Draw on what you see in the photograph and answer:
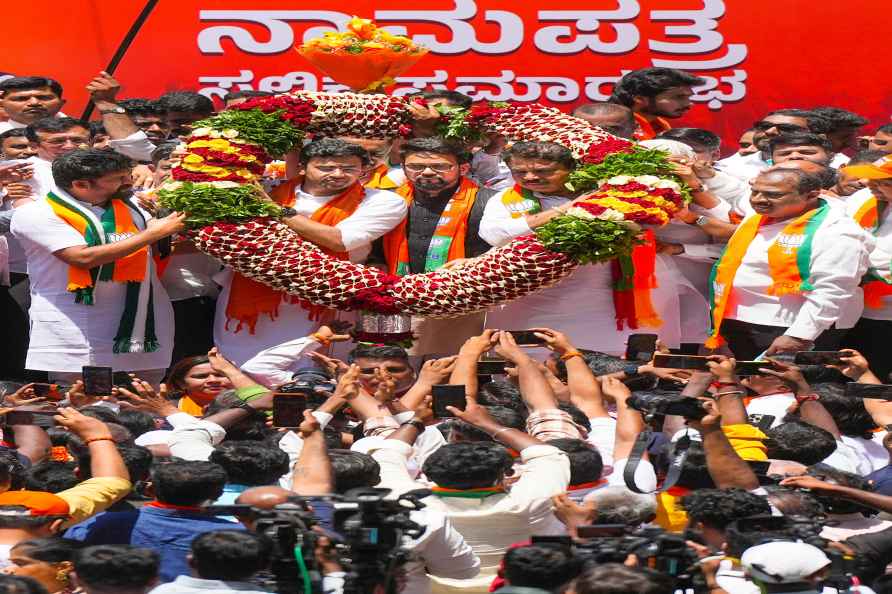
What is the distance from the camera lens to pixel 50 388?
6660mm

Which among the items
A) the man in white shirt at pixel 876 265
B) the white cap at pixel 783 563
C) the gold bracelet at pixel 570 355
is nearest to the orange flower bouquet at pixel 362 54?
the man in white shirt at pixel 876 265

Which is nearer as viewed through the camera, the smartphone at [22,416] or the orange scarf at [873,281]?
the smartphone at [22,416]

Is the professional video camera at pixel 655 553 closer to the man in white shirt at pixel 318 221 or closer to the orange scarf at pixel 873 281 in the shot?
the man in white shirt at pixel 318 221

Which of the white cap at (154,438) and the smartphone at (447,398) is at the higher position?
the smartphone at (447,398)

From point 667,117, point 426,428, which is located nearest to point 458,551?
point 426,428

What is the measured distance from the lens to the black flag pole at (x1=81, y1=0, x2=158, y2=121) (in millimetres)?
11125

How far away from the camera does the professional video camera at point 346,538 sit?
15.1 ft

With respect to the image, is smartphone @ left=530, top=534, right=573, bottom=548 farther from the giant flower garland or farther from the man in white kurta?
the man in white kurta

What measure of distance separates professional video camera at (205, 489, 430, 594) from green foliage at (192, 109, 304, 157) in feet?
11.3

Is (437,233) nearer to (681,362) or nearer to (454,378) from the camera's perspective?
(454,378)

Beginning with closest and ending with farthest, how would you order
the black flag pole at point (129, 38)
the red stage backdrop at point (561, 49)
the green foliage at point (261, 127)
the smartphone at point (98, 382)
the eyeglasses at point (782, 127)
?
the smartphone at point (98, 382), the green foliage at point (261, 127), the eyeglasses at point (782, 127), the red stage backdrop at point (561, 49), the black flag pole at point (129, 38)

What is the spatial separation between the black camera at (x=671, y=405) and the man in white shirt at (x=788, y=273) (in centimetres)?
205

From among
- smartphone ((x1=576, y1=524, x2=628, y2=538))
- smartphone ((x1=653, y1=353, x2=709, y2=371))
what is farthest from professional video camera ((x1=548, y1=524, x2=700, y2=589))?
smartphone ((x1=653, y1=353, x2=709, y2=371))

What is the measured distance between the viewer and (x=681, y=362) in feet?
21.1
